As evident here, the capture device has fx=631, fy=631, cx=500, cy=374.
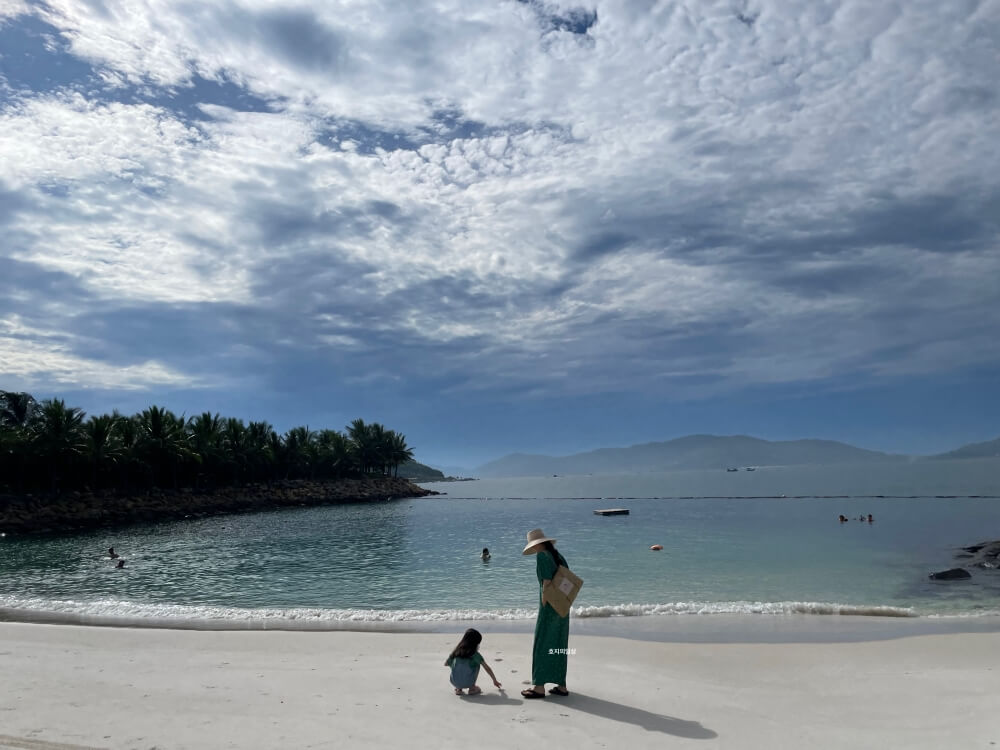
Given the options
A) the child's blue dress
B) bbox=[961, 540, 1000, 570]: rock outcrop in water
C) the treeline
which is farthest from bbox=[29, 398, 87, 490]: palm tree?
bbox=[961, 540, 1000, 570]: rock outcrop in water

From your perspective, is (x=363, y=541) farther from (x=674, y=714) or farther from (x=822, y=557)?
(x=674, y=714)

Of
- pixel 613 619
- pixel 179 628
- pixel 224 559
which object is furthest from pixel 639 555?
pixel 179 628

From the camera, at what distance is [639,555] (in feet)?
102

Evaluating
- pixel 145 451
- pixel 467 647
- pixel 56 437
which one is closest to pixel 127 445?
pixel 145 451

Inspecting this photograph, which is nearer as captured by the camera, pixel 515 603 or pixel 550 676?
pixel 550 676

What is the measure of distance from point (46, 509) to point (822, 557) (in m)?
54.2

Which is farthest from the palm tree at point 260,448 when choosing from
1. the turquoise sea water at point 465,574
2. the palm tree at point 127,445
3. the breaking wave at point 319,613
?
the breaking wave at point 319,613

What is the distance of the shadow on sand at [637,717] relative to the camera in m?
7.20

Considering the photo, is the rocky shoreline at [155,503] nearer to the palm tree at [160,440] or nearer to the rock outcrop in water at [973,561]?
the palm tree at [160,440]

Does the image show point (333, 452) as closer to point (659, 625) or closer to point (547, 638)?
point (659, 625)

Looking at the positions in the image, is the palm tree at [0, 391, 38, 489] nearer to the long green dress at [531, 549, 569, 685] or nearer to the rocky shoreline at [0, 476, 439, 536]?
the rocky shoreline at [0, 476, 439, 536]

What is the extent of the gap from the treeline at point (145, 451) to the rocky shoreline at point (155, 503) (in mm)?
2219

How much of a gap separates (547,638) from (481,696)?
1.17 meters

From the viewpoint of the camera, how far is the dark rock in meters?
23.0
